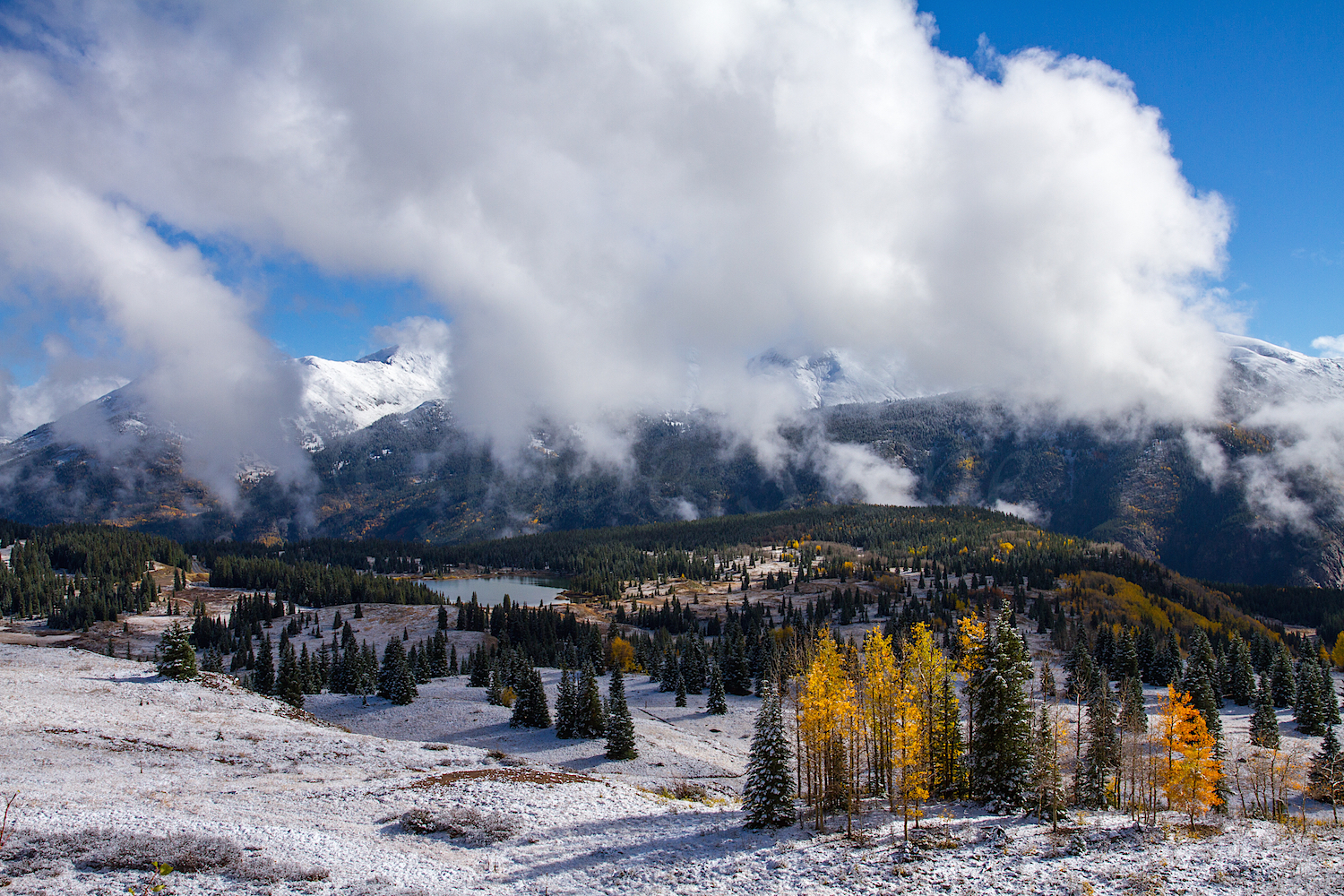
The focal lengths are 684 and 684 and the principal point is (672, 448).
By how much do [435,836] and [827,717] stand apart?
70.1 ft

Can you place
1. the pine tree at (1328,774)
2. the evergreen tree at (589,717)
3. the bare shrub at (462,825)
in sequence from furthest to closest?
the evergreen tree at (589,717) < the pine tree at (1328,774) < the bare shrub at (462,825)

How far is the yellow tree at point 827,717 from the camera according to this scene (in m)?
A: 39.1

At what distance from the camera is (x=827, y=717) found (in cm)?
3919

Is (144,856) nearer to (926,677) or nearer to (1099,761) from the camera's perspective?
(926,677)

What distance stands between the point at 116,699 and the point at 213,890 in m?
42.3

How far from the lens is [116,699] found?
53.5 metres

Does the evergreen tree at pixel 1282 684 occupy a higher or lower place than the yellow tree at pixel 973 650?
lower

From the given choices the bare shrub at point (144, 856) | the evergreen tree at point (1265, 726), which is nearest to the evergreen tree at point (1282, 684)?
the evergreen tree at point (1265, 726)

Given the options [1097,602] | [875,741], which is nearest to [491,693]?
[875,741]

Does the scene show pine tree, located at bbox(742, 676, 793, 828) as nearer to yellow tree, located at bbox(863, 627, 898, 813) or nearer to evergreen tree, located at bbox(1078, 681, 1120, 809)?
yellow tree, located at bbox(863, 627, 898, 813)

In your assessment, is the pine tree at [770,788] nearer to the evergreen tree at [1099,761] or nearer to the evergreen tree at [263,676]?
the evergreen tree at [1099,761]

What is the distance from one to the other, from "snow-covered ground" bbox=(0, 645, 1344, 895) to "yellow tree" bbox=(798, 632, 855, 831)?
123 inches

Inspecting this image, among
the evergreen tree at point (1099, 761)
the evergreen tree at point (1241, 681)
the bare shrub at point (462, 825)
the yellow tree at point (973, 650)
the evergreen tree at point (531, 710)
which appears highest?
the yellow tree at point (973, 650)

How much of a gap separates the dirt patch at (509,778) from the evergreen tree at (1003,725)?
25.1 m
